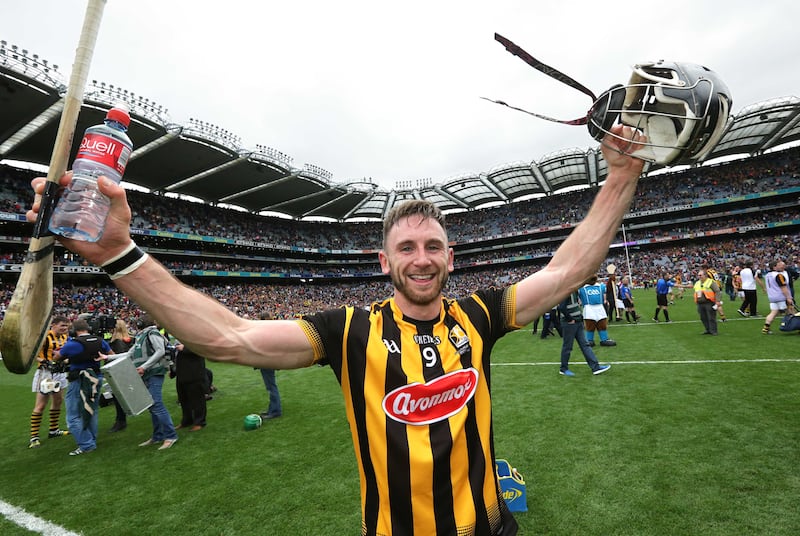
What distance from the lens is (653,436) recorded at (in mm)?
4590

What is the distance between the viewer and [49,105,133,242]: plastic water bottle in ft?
4.17

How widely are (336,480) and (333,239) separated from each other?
55.7 metres

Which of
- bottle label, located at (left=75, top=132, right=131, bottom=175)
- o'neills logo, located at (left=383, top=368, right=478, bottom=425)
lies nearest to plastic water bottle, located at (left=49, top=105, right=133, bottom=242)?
bottle label, located at (left=75, top=132, right=131, bottom=175)

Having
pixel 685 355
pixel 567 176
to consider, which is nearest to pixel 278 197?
pixel 567 176

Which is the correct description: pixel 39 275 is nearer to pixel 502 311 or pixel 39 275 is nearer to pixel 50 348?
pixel 502 311

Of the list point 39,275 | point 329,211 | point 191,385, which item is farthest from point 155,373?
point 329,211

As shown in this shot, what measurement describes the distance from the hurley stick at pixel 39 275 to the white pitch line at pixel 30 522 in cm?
388

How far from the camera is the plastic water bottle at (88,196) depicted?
1.27m

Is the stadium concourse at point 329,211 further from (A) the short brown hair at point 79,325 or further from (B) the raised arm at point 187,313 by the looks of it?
(B) the raised arm at point 187,313

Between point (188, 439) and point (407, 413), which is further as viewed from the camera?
point (188, 439)

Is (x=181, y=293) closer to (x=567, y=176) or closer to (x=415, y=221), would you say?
(x=415, y=221)

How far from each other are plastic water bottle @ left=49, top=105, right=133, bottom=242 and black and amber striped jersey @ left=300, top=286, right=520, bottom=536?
0.90 metres

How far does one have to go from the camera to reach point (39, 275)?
1.29 m

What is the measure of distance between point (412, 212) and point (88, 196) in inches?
51.7
